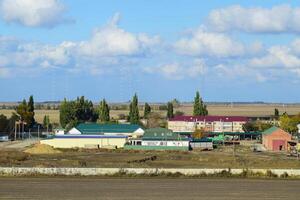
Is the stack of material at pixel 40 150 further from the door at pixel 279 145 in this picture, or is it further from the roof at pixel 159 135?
the door at pixel 279 145

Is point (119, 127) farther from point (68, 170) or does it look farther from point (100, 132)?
point (68, 170)

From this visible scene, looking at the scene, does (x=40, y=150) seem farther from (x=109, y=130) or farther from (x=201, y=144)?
(x=109, y=130)

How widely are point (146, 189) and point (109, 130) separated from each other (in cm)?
7514

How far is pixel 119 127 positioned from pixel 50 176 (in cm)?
7026

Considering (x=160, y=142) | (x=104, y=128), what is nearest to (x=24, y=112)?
(x=104, y=128)

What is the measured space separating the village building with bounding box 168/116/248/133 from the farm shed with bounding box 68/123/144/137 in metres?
24.0

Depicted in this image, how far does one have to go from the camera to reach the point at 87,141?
9694 centimetres

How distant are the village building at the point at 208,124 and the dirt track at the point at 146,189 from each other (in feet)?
303

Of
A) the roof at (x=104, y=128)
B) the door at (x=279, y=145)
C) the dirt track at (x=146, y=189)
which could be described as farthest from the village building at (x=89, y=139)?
the dirt track at (x=146, y=189)

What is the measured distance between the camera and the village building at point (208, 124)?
131 m

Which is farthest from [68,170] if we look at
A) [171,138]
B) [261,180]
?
[171,138]

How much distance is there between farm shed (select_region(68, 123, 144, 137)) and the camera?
104812 mm

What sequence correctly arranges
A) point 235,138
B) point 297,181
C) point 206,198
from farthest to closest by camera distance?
point 235,138
point 297,181
point 206,198

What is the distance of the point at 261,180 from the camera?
3847 centimetres
